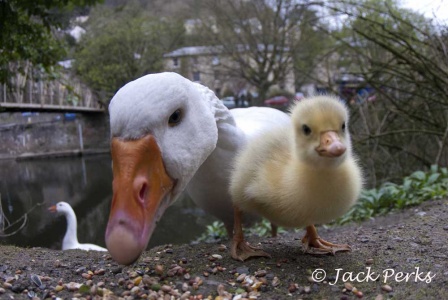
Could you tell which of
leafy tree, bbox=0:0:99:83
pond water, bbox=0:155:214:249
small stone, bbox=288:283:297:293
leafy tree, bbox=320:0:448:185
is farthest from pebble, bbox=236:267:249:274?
leafy tree, bbox=320:0:448:185

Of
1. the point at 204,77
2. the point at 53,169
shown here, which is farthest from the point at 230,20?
the point at 53,169

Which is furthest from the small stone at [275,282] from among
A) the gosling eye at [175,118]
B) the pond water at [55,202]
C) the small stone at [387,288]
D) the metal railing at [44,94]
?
the metal railing at [44,94]

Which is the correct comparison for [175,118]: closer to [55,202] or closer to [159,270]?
[159,270]

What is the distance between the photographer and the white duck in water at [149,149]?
Answer: 1.33 meters

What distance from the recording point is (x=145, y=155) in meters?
1.41

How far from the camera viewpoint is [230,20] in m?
16.0

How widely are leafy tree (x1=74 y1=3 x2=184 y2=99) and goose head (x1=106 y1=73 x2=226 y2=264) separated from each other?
14.4 meters

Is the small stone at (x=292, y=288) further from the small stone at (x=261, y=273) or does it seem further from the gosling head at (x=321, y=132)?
the gosling head at (x=321, y=132)

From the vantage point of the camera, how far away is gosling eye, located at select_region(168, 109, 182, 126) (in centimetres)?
155

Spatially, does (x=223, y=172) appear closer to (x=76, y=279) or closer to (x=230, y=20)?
(x=76, y=279)

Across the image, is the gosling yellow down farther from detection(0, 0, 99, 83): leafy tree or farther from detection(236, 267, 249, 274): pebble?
detection(0, 0, 99, 83): leafy tree

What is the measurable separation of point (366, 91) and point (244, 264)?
4725 millimetres

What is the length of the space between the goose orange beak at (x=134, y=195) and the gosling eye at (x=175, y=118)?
14cm

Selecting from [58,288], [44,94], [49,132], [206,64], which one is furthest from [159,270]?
[206,64]
